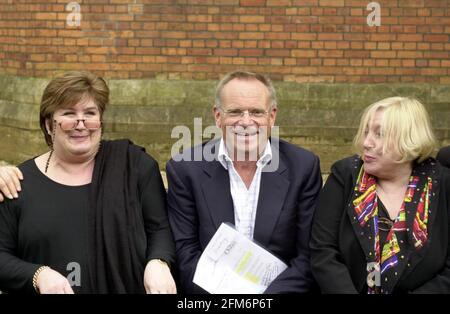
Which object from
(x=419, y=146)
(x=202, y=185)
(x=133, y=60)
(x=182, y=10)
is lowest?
(x=202, y=185)

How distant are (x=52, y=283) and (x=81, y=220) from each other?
35 cm

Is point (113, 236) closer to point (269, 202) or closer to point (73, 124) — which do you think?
point (73, 124)

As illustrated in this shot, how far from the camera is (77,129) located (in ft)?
10.5

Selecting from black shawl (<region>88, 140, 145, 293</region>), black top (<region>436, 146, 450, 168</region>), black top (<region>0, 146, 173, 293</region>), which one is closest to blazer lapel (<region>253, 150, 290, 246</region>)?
black top (<region>0, 146, 173, 293</region>)

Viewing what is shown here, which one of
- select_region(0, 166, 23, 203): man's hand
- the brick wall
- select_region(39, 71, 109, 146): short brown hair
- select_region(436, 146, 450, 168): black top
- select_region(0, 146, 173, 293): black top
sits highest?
the brick wall

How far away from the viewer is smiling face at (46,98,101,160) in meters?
3.18

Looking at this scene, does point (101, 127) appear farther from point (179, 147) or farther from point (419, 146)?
point (179, 147)

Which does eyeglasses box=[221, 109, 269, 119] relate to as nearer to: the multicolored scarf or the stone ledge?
the multicolored scarf

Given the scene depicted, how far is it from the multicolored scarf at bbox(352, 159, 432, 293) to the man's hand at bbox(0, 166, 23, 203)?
161cm

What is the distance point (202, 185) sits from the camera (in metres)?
A: 3.37

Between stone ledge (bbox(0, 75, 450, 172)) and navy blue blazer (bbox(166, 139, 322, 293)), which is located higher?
stone ledge (bbox(0, 75, 450, 172))

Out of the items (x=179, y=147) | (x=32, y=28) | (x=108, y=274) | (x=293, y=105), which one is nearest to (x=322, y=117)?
(x=293, y=105)

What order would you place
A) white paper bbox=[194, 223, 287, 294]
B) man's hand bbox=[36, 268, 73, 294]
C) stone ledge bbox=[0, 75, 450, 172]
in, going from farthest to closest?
stone ledge bbox=[0, 75, 450, 172] < white paper bbox=[194, 223, 287, 294] < man's hand bbox=[36, 268, 73, 294]

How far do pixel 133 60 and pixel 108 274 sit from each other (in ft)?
14.5
